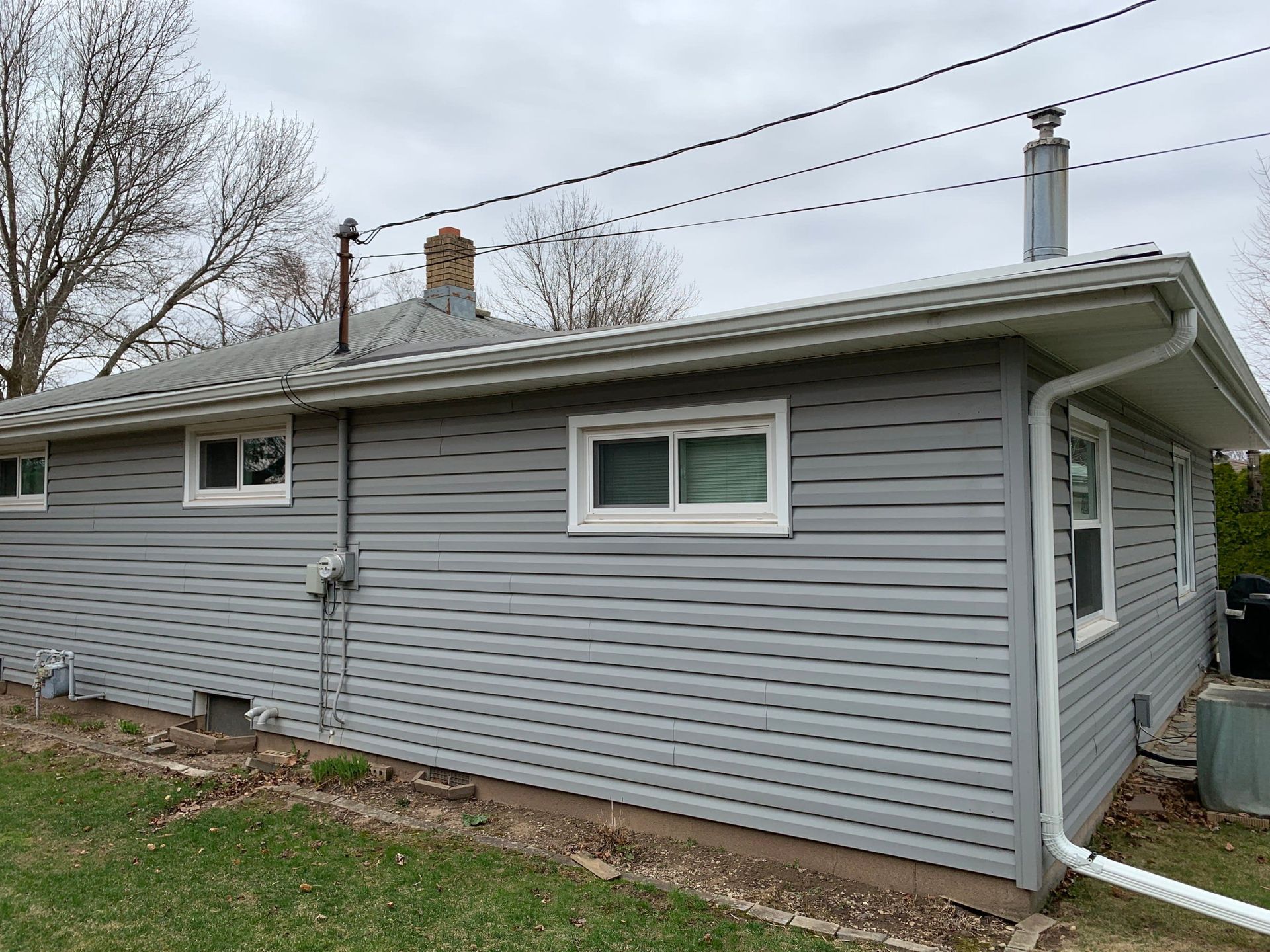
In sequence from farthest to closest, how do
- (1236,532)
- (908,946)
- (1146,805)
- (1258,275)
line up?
(1258,275)
(1236,532)
(1146,805)
(908,946)

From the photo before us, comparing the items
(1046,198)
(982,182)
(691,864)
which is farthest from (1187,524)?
(691,864)

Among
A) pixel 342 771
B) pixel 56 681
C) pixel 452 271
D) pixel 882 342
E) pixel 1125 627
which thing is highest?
pixel 452 271

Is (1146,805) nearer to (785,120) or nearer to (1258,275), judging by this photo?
(785,120)

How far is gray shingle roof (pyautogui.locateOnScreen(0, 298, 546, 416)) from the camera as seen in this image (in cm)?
677

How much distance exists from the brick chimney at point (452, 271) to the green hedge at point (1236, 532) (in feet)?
36.0

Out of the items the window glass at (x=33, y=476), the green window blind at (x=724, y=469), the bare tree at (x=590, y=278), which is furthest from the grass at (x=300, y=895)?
the bare tree at (x=590, y=278)

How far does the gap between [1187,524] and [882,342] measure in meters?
6.69

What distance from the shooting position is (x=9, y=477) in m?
9.20

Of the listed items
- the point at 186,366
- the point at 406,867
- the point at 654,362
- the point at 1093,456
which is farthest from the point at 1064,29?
the point at 186,366

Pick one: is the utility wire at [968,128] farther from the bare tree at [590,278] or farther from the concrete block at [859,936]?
the bare tree at [590,278]

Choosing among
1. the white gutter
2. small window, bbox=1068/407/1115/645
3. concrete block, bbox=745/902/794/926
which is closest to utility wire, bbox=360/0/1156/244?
small window, bbox=1068/407/1115/645

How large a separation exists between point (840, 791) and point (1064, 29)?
4788 millimetres

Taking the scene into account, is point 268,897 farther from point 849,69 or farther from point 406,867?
point 849,69

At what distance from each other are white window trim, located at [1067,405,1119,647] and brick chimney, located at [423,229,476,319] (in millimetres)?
6030
